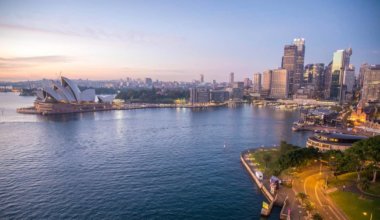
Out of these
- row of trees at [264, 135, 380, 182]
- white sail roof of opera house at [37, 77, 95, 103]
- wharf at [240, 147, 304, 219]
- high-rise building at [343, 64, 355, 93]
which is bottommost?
wharf at [240, 147, 304, 219]

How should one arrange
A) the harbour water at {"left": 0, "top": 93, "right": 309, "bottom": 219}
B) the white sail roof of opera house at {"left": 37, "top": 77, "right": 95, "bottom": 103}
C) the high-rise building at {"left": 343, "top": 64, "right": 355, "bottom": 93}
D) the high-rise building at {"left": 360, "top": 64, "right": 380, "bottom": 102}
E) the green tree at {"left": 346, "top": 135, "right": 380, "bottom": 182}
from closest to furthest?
the harbour water at {"left": 0, "top": 93, "right": 309, "bottom": 219}
the green tree at {"left": 346, "top": 135, "right": 380, "bottom": 182}
the white sail roof of opera house at {"left": 37, "top": 77, "right": 95, "bottom": 103}
the high-rise building at {"left": 360, "top": 64, "right": 380, "bottom": 102}
the high-rise building at {"left": 343, "top": 64, "right": 355, "bottom": 93}

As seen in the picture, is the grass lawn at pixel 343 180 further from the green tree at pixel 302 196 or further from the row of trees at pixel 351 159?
the green tree at pixel 302 196

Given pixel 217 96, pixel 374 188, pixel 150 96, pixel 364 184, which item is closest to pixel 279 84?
pixel 217 96

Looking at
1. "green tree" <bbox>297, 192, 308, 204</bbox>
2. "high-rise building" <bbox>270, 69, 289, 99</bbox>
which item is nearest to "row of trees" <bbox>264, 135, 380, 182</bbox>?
"green tree" <bbox>297, 192, 308, 204</bbox>

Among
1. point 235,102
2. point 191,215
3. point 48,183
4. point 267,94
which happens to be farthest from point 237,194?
point 267,94

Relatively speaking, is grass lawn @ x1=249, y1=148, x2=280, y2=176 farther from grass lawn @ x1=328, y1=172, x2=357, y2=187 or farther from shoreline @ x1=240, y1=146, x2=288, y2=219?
grass lawn @ x1=328, y1=172, x2=357, y2=187

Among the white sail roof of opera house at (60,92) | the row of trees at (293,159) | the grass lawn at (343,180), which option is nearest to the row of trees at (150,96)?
the white sail roof of opera house at (60,92)

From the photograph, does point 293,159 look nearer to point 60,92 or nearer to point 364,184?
point 364,184
